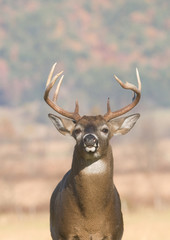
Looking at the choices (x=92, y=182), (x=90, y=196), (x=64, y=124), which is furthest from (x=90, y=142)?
(x=64, y=124)

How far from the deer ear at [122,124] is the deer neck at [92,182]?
597mm

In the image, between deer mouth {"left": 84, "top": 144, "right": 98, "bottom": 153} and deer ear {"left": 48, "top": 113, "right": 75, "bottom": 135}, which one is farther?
deer ear {"left": 48, "top": 113, "right": 75, "bottom": 135}

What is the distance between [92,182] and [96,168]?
0.85 ft

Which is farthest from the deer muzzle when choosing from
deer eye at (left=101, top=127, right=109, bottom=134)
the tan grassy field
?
the tan grassy field

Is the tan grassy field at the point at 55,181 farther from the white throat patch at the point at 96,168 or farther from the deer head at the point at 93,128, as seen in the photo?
the white throat patch at the point at 96,168

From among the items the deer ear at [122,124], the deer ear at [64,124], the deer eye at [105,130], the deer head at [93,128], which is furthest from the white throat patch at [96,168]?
the deer ear at [64,124]

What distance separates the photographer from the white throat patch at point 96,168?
1091 centimetres

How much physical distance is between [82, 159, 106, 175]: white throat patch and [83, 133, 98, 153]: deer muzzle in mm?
552

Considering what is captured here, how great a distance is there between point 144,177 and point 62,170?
13681 mm

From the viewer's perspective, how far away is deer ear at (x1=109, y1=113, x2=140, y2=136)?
455 inches

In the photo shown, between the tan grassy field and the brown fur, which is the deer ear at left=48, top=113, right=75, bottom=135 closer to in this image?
the brown fur

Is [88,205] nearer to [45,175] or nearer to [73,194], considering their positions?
[73,194]

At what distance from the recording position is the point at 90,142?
33.5ft

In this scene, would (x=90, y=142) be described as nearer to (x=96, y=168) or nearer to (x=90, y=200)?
(x=96, y=168)
